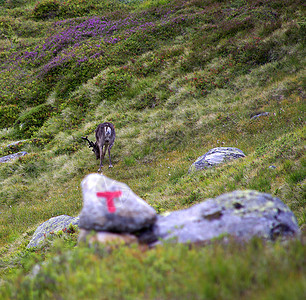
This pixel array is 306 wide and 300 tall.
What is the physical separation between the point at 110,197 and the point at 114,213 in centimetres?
30

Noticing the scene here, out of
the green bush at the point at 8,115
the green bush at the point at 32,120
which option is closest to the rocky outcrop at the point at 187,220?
the green bush at the point at 32,120

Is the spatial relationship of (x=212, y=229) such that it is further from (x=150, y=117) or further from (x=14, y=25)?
(x=14, y=25)

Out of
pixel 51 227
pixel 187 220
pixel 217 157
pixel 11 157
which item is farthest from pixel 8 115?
pixel 187 220

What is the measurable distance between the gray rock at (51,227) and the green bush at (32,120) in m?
16.2

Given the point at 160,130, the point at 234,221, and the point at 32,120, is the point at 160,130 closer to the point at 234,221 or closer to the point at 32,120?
the point at 32,120

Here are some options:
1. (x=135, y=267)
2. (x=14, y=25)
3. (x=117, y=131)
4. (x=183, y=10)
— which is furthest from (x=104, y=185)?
(x=14, y=25)

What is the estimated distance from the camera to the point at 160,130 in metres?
17.5

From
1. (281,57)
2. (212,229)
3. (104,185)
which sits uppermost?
(104,185)

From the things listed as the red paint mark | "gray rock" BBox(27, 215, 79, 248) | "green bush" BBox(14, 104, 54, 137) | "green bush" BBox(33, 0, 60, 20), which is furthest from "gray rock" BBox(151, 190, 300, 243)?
"green bush" BBox(33, 0, 60, 20)

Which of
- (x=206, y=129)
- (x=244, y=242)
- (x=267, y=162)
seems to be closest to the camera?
(x=244, y=242)

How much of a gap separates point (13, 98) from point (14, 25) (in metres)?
27.9

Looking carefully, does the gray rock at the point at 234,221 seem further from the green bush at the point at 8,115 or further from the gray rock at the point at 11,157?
the green bush at the point at 8,115

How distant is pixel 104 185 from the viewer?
4.09 metres

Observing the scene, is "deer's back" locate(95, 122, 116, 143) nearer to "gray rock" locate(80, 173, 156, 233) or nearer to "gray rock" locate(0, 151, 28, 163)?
"gray rock" locate(0, 151, 28, 163)
